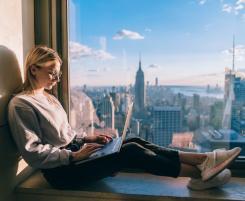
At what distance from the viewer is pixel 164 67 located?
1.71 meters

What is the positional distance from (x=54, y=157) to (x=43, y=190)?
0.99 ft

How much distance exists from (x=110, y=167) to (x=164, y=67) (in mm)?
855

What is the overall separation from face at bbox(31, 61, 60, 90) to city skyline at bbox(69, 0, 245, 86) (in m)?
0.42

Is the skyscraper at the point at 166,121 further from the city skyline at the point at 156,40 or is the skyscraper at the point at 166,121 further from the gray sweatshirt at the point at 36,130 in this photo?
the gray sweatshirt at the point at 36,130

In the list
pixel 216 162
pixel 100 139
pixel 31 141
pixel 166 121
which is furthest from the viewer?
pixel 166 121

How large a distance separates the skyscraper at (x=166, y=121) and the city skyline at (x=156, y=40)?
209 millimetres

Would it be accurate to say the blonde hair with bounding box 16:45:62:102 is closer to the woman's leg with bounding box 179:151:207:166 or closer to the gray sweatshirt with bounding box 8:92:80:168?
the gray sweatshirt with bounding box 8:92:80:168

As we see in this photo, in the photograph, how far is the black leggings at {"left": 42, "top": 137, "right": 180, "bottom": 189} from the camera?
1.33 metres

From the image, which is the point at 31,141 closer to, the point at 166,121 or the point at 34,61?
the point at 34,61

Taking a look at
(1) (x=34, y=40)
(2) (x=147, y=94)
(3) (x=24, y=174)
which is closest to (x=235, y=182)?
(2) (x=147, y=94)

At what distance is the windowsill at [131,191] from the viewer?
1352mm

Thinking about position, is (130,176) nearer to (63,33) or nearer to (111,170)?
(111,170)

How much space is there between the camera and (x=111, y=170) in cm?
136

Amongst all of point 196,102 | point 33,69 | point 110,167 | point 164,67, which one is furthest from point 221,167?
point 33,69
